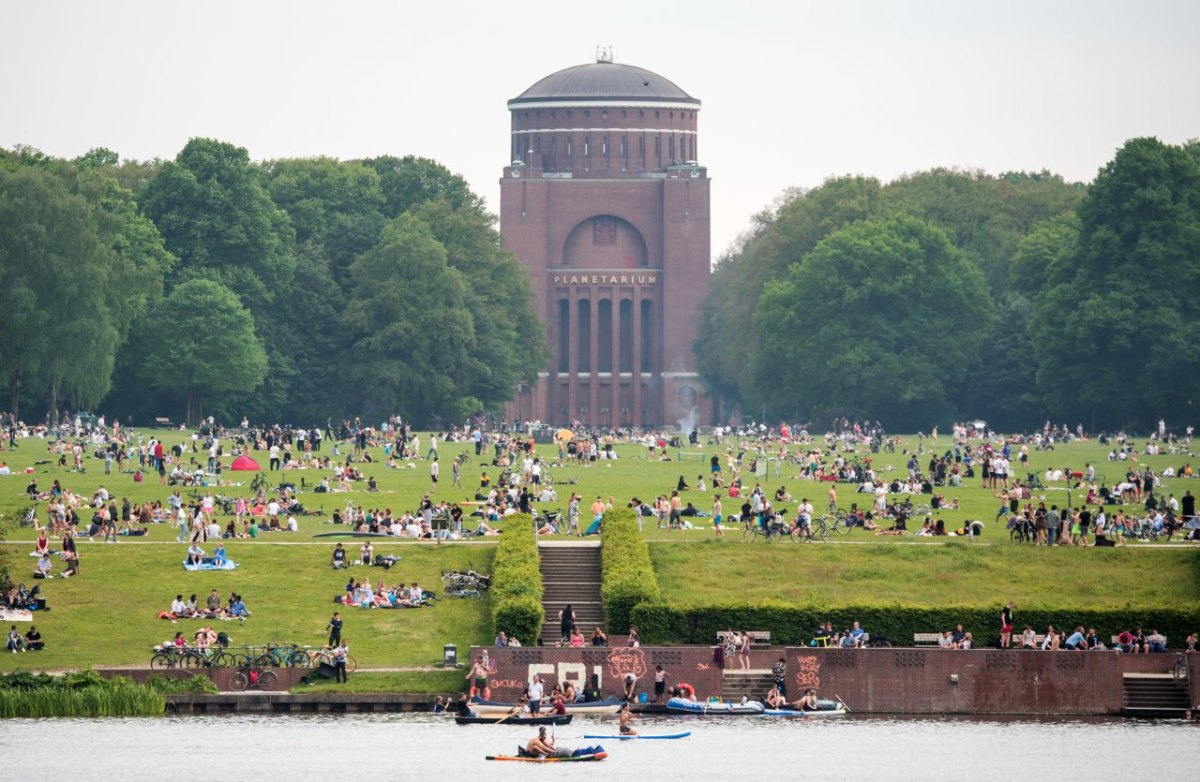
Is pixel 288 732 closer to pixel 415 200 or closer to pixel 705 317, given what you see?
pixel 415 200

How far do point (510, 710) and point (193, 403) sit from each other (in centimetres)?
5651

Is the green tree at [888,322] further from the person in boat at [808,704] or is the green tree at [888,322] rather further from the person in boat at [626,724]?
the person in boat at [626,724]

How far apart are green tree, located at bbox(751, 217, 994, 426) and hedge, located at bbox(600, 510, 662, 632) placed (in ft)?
165

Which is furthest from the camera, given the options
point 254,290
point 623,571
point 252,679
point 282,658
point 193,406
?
point 254,290

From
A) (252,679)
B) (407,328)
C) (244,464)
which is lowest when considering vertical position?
(252,679)

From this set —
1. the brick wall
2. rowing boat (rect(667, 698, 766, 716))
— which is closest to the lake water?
rowing boat (rect(667, 698, 766, 716))

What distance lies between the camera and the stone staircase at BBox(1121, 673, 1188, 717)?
184 ft

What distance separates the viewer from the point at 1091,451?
92.7 metres

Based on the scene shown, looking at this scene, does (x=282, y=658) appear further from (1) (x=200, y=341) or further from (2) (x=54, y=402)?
(1) (x=200, y=341)

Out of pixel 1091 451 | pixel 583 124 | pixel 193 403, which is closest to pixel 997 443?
pixel 1091 451

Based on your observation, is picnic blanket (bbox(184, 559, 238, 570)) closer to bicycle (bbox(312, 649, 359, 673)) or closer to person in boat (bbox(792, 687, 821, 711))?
bicycle (bbox(312, 649, 359, 673))

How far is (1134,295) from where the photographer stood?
10475cm

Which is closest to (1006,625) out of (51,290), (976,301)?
(51,290)

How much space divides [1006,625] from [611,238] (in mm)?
97030
